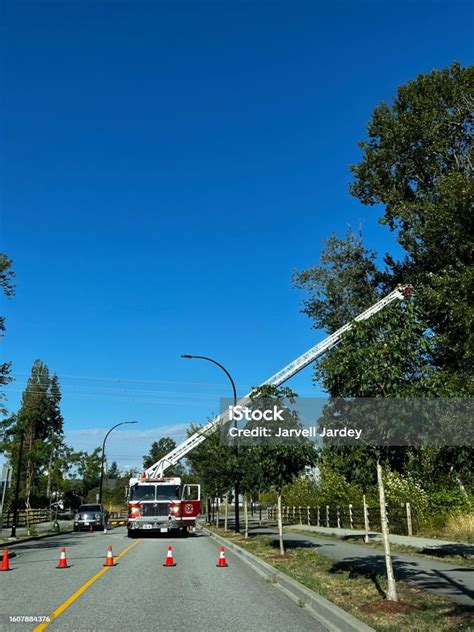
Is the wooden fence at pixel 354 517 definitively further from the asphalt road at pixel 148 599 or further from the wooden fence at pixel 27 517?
the wooden fence at pixel 27 517

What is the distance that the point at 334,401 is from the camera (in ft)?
35.4

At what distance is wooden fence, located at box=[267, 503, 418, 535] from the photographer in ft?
80.6

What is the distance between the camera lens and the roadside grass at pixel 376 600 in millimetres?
7094

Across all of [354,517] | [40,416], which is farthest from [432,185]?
[40,416]

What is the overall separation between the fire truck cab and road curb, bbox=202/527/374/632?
14.1 m

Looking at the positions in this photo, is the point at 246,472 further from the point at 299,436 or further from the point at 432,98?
the point at 432,98

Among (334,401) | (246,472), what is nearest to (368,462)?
(334,401)

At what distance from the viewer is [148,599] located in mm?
9555

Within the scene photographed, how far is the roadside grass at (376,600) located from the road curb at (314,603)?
0.61 ft

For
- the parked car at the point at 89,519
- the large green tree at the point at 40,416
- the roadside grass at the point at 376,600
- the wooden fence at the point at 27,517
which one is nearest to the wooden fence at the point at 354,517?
the roadside grass at the point at 376,600

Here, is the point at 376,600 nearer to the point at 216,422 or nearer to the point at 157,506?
the point at 157,506

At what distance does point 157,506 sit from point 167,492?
827 millimetres

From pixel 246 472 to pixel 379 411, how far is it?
19.6 m

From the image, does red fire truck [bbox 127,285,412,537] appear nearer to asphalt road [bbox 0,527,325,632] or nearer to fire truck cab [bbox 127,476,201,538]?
fire truck cab [bbox 127,476,201,538]
